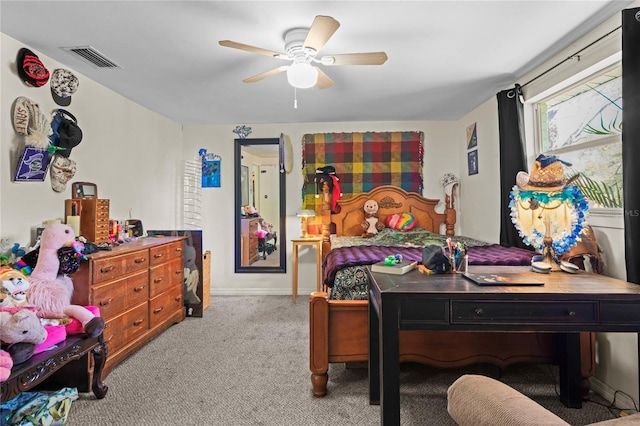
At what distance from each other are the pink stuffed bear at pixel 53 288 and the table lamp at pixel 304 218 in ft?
8.39

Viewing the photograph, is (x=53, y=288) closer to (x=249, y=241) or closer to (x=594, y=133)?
(x=249, y=241)

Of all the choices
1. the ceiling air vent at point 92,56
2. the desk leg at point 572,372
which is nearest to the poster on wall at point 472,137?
the desk leg at point 572,372

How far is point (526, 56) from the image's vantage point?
2.51 meters

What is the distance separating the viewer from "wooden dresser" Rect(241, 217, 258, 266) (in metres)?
4.81

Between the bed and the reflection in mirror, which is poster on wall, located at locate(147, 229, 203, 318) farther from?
the bed

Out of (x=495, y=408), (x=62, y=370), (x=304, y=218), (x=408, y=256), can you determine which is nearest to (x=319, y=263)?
(x=304, y=218)

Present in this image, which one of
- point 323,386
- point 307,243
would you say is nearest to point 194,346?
point 323,386

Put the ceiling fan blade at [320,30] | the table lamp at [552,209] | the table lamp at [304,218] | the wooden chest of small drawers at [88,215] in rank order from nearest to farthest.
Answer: the ceiling fan blade at [320,30], the table lamp at [552,209], the wooden chest of small drawers at [88,215], the table lamp at [304,218]

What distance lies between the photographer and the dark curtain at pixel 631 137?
5.56ft

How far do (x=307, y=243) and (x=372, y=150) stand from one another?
4.96 ft

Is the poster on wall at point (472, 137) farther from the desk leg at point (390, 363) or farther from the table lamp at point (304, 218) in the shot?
the desk leg at point (390, 363)

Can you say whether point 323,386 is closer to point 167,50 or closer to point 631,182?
point 631,182

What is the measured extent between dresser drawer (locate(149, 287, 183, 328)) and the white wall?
936 millimetres

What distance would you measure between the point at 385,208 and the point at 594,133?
2.26 metres
